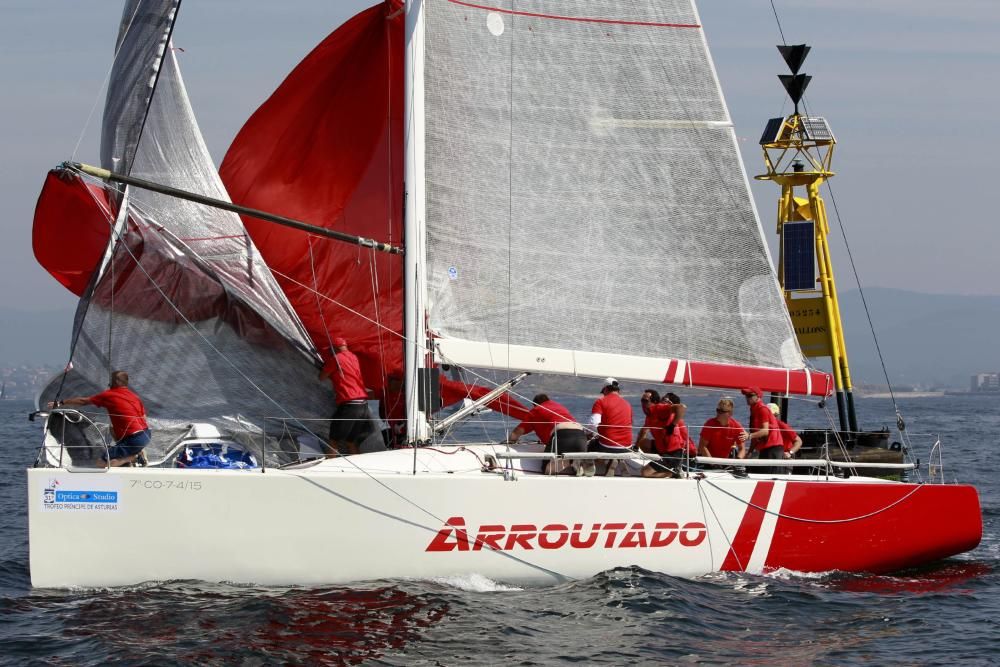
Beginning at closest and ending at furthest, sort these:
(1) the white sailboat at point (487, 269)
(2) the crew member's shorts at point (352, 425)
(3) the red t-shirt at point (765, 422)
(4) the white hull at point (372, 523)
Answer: (4) the white hull at point (372, 523)
(1) the white sailboat at point (487, 269)
(2) the crew member's shorts at point (352, 425)
(3) the red t-shirt at point (765, 422)

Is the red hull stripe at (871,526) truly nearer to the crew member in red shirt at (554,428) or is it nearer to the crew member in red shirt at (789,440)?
the crew member in red shirt at (789,440)

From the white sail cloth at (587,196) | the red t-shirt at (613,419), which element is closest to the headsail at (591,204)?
the white sail cloth at (587,196)

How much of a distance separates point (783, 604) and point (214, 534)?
457cm

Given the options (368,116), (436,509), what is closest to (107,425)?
(436,509)

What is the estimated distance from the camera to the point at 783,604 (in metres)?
10.5

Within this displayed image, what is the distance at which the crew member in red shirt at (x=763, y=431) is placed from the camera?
1173 centimetres

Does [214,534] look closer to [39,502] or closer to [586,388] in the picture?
[39,502]

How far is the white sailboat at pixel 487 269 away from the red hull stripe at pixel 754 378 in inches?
1.0

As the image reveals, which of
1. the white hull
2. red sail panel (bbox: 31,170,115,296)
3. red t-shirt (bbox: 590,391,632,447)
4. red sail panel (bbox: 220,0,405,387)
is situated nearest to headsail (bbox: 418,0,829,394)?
red t-shirt (bbox: 590,391,632,447)

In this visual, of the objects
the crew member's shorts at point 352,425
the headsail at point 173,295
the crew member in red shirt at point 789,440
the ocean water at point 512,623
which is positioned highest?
the headsail at point 173,295

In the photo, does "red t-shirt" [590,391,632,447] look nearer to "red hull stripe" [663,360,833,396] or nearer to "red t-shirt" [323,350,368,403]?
"red hull stripe" [663,360,833,396]

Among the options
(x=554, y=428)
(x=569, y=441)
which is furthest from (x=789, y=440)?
(x=554, y=428)

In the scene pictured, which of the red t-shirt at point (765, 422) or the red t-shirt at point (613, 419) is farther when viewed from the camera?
the red t-shirt at point (765, 422)

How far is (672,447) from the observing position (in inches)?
448
